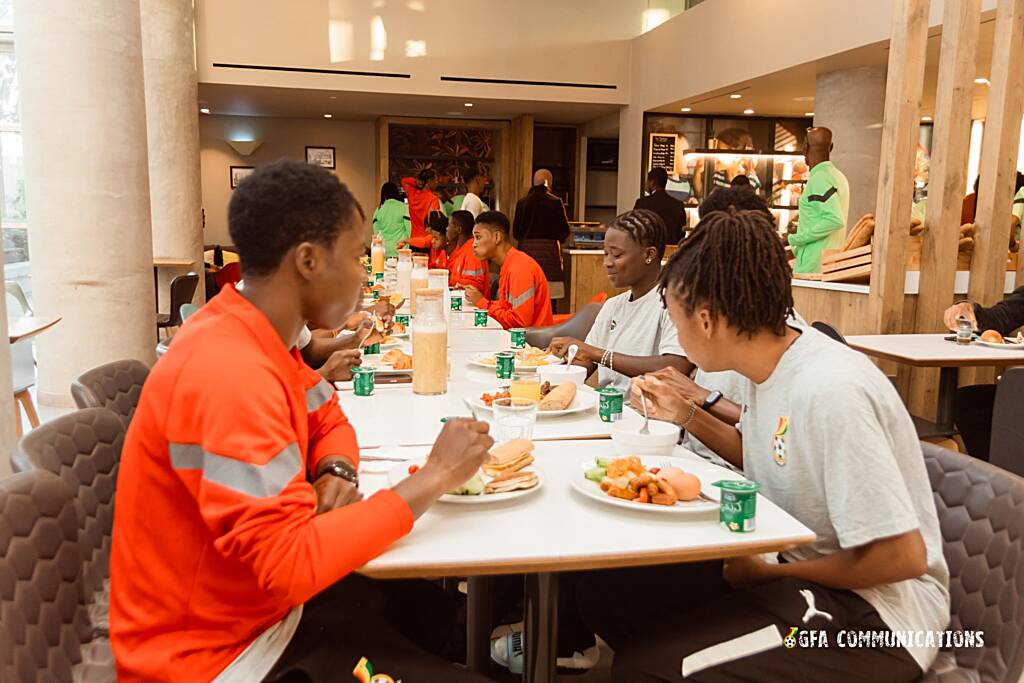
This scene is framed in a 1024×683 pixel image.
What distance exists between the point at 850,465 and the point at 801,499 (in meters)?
0.19

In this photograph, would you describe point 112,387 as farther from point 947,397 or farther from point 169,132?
point 169,132

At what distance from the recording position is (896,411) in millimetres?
1482

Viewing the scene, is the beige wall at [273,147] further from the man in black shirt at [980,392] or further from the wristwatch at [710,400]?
the wristwatch at [710,400]

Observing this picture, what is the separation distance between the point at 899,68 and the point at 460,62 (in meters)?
6.91

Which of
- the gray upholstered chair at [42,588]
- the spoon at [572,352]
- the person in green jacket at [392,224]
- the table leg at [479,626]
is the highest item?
the person in green jacket at [392,224]

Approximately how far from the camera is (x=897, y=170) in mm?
4824

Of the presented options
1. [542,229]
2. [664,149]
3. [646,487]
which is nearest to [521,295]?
[646,487]

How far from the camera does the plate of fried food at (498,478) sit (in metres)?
1.55

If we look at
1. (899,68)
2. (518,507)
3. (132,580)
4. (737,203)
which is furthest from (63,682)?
(899,68)

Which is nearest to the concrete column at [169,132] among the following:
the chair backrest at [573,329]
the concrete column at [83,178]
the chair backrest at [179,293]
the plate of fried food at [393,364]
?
the chair backrest at [179,293]

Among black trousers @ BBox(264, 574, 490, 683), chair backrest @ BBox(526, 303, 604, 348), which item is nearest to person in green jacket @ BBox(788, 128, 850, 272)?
chair backrest @ BBox(526, 303, 604, 348)

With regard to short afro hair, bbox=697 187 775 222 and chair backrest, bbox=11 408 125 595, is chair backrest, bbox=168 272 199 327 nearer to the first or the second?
short afro hair, bbox=697 187 775 222

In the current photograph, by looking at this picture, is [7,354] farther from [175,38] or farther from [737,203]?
[175,38]

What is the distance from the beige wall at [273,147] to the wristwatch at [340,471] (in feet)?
41.1
